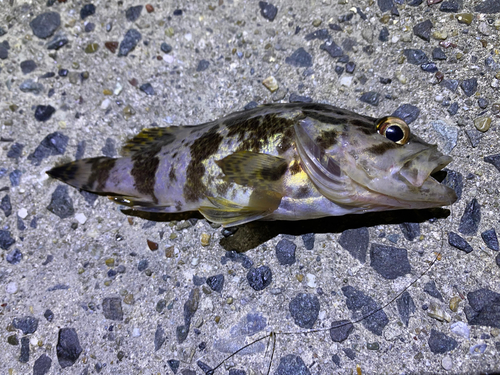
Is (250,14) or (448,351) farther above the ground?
(250,14)

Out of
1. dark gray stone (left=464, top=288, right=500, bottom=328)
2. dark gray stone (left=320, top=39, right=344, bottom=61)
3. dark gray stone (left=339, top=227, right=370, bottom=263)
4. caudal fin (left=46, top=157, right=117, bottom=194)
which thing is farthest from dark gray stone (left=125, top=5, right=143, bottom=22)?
dark gray stone (left=464, top=288, right=500, bottom=328)

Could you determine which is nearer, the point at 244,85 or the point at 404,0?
the point at 404,0

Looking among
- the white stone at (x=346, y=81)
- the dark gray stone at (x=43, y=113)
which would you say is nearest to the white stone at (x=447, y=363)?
the white stone at (x=346, y=81)

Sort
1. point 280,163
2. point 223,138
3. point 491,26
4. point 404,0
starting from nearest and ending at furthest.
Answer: point 280,163 → point 223,138 → point 491,26 → point 404,0

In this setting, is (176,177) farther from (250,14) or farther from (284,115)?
(250,14)

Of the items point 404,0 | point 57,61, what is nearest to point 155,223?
point 57,61

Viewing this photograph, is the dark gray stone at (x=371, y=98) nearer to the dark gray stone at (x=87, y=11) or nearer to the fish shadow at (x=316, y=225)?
the fish shadow at (x=316, y=225)
